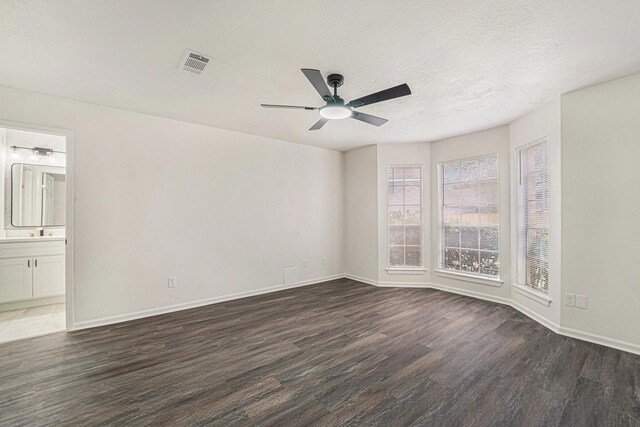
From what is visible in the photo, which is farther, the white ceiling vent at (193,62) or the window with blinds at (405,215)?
the window with blinds at (405,215)

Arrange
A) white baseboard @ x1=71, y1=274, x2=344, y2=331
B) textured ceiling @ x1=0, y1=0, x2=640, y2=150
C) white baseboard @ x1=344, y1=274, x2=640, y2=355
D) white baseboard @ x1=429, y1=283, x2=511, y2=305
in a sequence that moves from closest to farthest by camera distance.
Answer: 1. textured ceiling @ x1=0, y1=0, x2=640, y2=150
2. white baseboard @ x1=344, y1=274, x2=640, y2=355
3. white baseboard @ x1=71, y1=274, x2=344, y2=331
4. white baseboard @ x1=429, y1=283, x2=511, y2=305

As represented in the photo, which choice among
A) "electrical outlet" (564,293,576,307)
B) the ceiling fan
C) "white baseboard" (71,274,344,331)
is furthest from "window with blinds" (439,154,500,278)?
the ceiling fan

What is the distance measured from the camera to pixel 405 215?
17.1 ft

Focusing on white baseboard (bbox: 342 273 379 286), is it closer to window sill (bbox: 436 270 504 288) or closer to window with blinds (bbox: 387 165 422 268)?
window with blinds (bbox: 387 165 422 268)

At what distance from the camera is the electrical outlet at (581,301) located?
116 inches

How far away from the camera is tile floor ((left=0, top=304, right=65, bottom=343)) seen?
10.2ft

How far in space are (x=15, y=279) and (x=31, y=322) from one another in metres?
0.88

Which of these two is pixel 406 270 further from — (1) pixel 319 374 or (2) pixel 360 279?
(1) pixel 319 374

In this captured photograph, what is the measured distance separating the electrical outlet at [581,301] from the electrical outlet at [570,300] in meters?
0.03

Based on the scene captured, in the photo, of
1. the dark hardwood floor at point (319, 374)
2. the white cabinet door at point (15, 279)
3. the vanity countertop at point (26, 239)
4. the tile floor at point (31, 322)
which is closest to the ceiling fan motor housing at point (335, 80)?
the dark hardwood floor at point (319, 374)

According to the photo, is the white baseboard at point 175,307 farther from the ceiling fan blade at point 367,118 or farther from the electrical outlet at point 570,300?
the electrical outlet at point 570,300

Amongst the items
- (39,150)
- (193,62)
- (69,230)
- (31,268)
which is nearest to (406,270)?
(193,62)

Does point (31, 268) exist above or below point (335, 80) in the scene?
below

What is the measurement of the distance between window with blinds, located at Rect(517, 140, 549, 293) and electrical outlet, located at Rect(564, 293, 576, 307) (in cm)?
34
